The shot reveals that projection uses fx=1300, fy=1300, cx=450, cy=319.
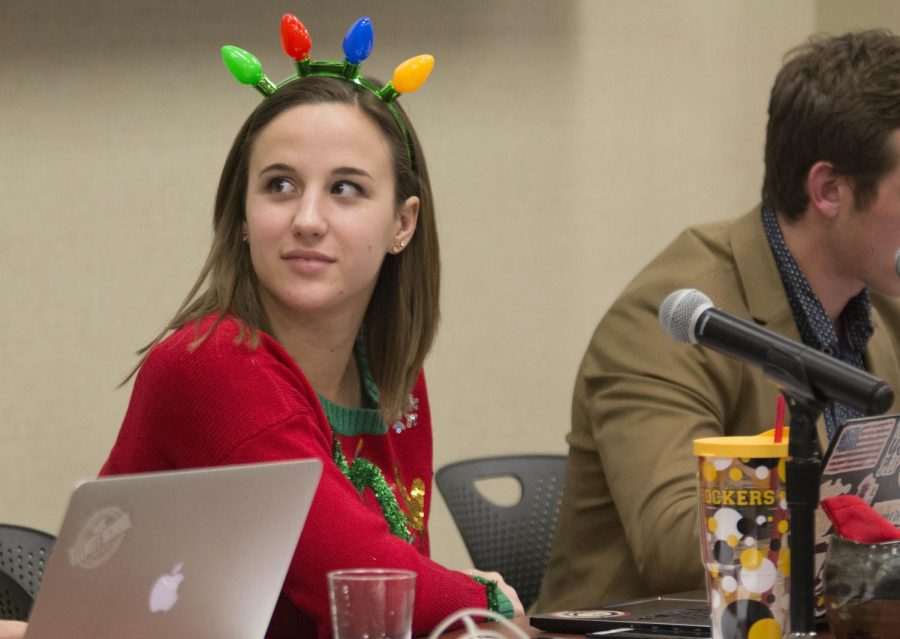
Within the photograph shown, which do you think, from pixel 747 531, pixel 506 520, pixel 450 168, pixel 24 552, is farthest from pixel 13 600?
pixel 450 168

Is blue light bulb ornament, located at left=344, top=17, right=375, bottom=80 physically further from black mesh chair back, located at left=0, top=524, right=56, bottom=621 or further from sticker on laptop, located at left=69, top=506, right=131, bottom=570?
sticker on laptop, located at left=69, top=506, right=131, bottom=570

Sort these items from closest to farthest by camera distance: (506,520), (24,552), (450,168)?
1. (24,552)
2. (506,520)
3. (450,168)

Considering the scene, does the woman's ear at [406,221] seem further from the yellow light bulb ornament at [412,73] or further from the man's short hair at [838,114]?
the man's short hair at [838,114]

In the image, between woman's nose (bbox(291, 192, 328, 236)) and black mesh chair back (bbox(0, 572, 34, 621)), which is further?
woman's nose (bbox(291, 192, 328, 236))

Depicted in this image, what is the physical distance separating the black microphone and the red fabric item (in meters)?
0.23

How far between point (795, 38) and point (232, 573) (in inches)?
127

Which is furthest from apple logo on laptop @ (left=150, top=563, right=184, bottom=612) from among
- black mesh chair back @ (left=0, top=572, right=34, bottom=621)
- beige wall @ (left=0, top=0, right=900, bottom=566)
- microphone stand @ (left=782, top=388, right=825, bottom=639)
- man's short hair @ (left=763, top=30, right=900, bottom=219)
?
beige wall @ (left=0, top=0, right=900, bottom=566)

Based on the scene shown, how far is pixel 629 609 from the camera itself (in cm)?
164

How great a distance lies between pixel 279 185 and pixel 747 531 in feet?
3.22

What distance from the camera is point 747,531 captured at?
1252mm

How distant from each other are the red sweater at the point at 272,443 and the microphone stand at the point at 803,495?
0.64 meters

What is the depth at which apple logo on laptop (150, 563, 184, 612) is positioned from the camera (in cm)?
116

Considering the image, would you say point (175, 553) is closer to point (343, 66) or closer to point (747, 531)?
point (747, 531)

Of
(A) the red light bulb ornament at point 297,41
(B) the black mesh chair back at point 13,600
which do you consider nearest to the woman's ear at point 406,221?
(A) the red light bulb ornament at point 297,41
